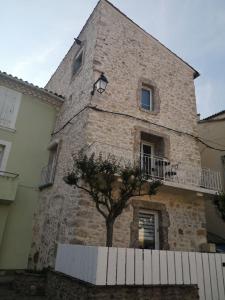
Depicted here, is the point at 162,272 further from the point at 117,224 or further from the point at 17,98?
the point at 17,98

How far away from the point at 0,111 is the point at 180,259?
8899 millimetres

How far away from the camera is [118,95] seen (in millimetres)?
9633

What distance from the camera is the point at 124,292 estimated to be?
4156 millimetres

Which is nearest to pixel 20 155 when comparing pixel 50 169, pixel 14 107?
pixel 50 169

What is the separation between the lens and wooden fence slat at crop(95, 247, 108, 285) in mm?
4066

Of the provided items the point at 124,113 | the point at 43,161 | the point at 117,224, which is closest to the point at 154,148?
the point at 124,113

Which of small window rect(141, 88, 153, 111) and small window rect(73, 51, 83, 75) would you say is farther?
small window rect(73, 51, 83, 75)

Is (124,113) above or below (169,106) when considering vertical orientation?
below

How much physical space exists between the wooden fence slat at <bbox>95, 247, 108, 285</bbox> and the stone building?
264cm

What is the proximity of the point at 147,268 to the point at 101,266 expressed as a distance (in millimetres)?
889

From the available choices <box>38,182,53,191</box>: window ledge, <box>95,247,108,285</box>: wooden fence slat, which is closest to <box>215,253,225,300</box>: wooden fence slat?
<box>95,247,108,285</box>: wooden fence slat

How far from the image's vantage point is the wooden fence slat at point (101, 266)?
4066mm

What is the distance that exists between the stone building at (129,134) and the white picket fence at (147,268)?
2.21m

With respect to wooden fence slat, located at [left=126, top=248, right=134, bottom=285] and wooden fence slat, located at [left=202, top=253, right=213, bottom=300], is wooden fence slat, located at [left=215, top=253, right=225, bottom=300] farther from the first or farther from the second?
wooden fence slat, located at [left=126, top=248, right=134, bottom=285]
